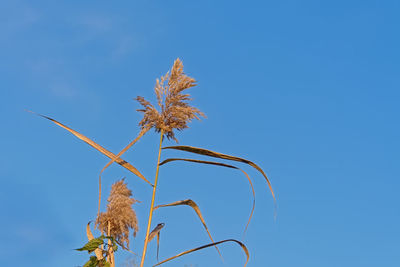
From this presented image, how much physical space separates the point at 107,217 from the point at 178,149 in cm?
206

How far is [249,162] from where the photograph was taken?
3100mm

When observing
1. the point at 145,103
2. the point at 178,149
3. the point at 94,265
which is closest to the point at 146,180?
the point at 178,149

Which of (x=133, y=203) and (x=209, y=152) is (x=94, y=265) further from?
(x=209, y=152)

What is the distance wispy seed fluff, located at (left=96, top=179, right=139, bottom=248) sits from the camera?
16.5 feet

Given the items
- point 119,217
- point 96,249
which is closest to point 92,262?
point 96,249

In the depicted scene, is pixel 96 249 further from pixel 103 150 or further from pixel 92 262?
pixel 103 150

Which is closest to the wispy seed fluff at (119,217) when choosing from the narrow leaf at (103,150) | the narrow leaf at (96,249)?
the narrow leaf at (96,249)

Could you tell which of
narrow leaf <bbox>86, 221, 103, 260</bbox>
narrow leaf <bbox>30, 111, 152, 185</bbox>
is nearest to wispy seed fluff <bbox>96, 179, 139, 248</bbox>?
narrow leaf <bbox>86, 221, 103, 260</bbox>

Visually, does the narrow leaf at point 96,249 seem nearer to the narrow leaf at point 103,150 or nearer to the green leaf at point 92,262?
the green leaf at point 92,262

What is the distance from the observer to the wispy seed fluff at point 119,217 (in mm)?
5016

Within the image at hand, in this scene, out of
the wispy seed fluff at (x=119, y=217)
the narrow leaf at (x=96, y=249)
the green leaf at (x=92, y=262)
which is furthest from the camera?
the wispy seed fluff at (x=119, y=217)

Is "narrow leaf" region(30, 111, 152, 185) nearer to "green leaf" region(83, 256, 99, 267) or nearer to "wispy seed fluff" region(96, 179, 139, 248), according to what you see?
"green leaf" region(83, 256, 99, 267)

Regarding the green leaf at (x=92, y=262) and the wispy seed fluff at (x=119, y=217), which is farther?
the wispy seed fluff at (x=119, y=217)

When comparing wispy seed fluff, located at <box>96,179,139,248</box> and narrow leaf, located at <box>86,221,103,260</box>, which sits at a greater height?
Result: wispy seed fluff, located at <box>96,179,139,248</box>
